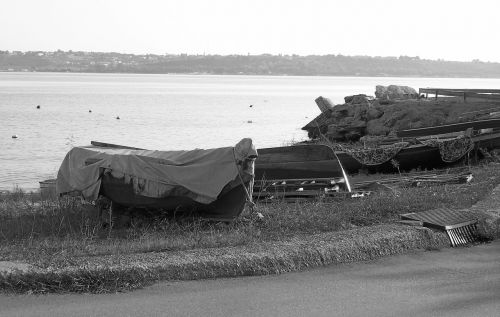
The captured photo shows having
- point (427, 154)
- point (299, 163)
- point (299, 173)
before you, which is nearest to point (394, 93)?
point (427, 154)

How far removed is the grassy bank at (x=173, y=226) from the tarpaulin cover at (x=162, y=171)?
0.41 m

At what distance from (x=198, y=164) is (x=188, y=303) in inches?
172

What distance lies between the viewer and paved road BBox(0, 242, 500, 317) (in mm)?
5988

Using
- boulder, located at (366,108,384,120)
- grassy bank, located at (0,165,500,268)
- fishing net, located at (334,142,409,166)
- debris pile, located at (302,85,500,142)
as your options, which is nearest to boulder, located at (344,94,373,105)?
debris pile, located at (302,85,500,142)

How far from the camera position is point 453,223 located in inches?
335

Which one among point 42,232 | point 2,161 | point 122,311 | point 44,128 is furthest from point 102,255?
point 44,128

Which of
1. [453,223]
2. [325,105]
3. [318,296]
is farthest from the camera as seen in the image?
[325,105]

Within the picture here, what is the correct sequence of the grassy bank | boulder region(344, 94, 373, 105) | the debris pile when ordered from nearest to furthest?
the grassy bank < the debris pile < boulder region(344, 94, 373, 105)

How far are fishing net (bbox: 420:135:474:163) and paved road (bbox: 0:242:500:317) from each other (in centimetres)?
1304

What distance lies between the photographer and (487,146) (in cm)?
2020

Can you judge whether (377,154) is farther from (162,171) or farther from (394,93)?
(394,93)

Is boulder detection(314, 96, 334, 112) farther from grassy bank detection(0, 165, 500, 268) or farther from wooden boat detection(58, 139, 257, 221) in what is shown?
wooden boat detection(58, 139, 257, 221)

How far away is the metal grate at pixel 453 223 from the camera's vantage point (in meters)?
8.31

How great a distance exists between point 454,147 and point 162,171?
11.9 meters
